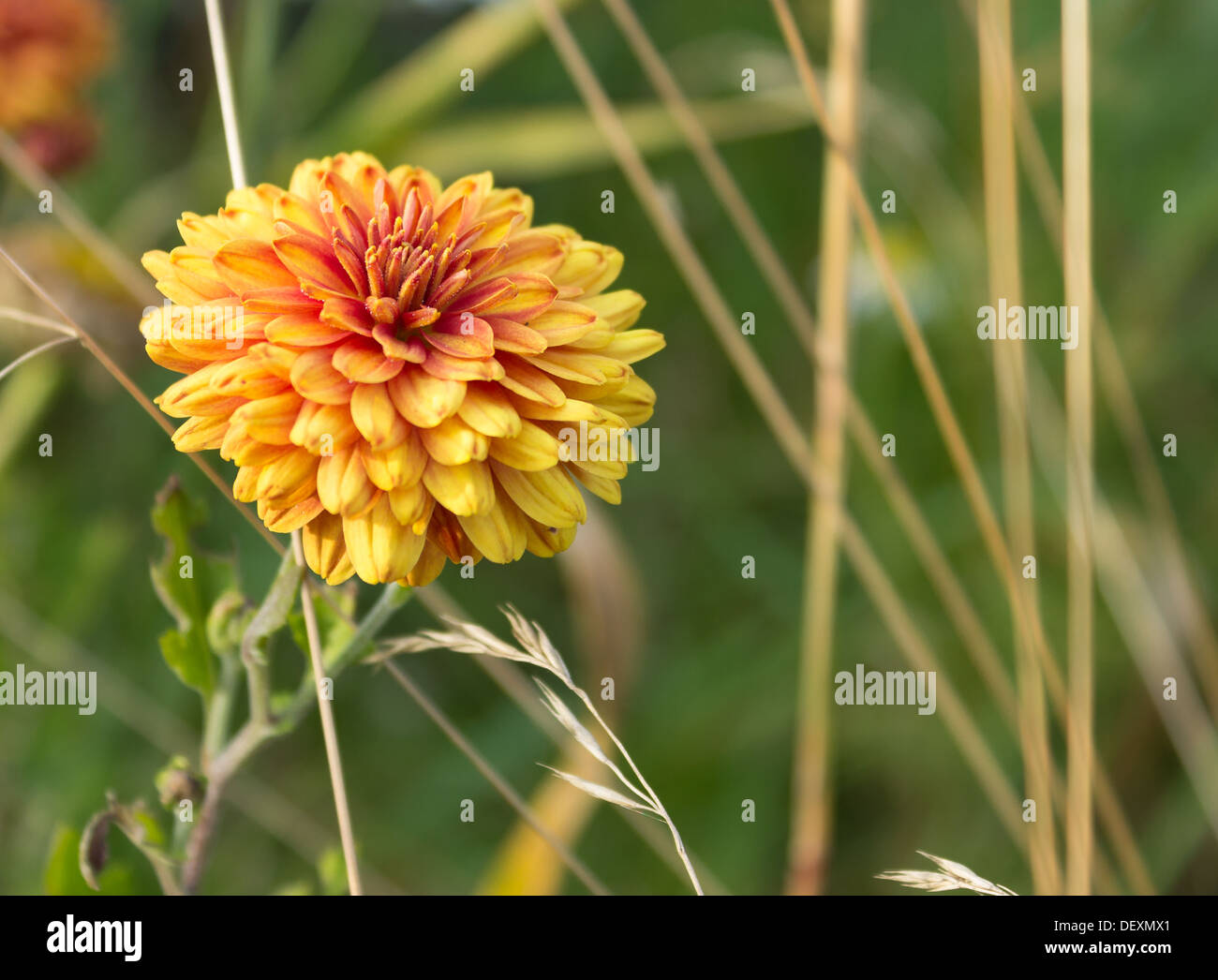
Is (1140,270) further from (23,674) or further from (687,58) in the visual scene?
(23,674)

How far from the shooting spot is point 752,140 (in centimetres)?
189

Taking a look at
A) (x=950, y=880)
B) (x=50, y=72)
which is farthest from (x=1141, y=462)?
(x=50, y=72)

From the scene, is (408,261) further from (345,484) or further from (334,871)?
(334,871)

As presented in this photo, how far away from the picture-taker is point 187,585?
2.30 feet

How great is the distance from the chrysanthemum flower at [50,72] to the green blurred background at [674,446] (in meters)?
0.13

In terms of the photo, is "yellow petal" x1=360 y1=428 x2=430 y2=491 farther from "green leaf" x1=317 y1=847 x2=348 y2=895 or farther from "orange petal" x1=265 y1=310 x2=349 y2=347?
"green leaf" x1=317 y1=847 x2=348 y2=895

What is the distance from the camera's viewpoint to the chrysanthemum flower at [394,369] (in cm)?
54

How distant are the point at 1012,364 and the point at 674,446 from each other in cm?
87

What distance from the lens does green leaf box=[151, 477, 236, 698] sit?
0.67 m

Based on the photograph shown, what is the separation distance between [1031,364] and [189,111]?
1.66 meters

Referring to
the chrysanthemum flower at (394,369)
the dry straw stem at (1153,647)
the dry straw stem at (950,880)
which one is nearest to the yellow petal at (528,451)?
the chrysanthemum flower at (394,369)

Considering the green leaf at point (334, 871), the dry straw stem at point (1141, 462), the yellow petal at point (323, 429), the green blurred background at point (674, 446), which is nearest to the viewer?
the yellow petal at point (323, 429)

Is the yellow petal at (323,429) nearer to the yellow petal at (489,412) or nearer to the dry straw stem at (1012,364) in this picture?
the yellow petal at (489,412)
